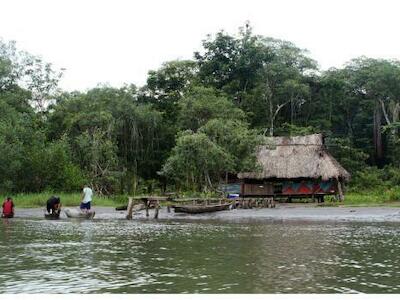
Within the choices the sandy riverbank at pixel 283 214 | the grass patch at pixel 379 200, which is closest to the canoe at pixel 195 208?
the sandy riverbank at pixel 283 214

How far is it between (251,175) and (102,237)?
24791 millimetres

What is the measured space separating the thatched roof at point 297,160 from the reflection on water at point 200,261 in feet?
65.7

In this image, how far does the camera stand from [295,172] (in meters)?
43.3

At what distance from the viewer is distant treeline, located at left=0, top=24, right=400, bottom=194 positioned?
4044cm

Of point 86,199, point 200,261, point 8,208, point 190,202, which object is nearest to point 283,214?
A: point 190,202

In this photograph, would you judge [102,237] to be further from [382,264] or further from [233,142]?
[233,142]

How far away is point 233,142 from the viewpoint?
3984 cm

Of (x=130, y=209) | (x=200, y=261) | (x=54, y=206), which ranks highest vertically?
(x=54, y=206)

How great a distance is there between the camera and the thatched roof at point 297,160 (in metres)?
42.9

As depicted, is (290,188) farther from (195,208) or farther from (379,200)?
(195,208)

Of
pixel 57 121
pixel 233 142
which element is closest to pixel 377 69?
pixel 233 142

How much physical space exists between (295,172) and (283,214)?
11.2m

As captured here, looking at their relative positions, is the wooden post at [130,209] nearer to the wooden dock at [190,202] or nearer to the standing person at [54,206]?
the wooden dock at [190,202]
